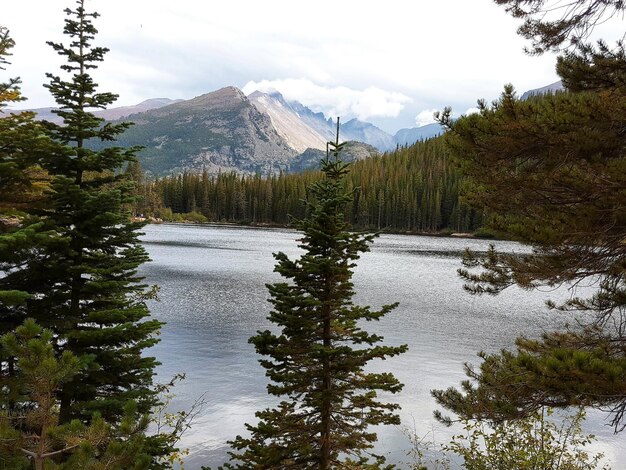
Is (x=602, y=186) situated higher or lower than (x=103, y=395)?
higher

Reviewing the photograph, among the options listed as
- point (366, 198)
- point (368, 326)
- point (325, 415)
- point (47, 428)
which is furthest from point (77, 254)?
point (366, 198)

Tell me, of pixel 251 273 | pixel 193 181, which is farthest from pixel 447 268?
pixel 193 181

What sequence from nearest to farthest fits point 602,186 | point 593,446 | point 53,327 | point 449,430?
1. point 602,186
2. point 53,327
3. point 593,446
4. point 449,430

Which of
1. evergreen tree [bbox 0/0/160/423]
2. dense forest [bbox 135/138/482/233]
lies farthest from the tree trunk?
dense forest [bbox 135/138/482/233]

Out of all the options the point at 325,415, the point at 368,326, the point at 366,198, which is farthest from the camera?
the point at 366,198

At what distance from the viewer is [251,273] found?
55375mm

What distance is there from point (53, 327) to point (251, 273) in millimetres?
45822

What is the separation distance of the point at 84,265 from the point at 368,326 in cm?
2665

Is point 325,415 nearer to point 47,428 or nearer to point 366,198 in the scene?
point 47,428

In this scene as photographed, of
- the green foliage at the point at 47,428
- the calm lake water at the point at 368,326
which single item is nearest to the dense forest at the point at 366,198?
the calm lake water at the point at 368,326

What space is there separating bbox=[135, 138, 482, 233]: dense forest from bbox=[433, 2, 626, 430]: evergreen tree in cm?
11777

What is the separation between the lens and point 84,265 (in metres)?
9.88

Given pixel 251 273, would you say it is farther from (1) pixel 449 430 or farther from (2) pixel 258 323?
(1) pixel 449 430

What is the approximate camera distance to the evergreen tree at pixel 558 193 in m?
6.83
